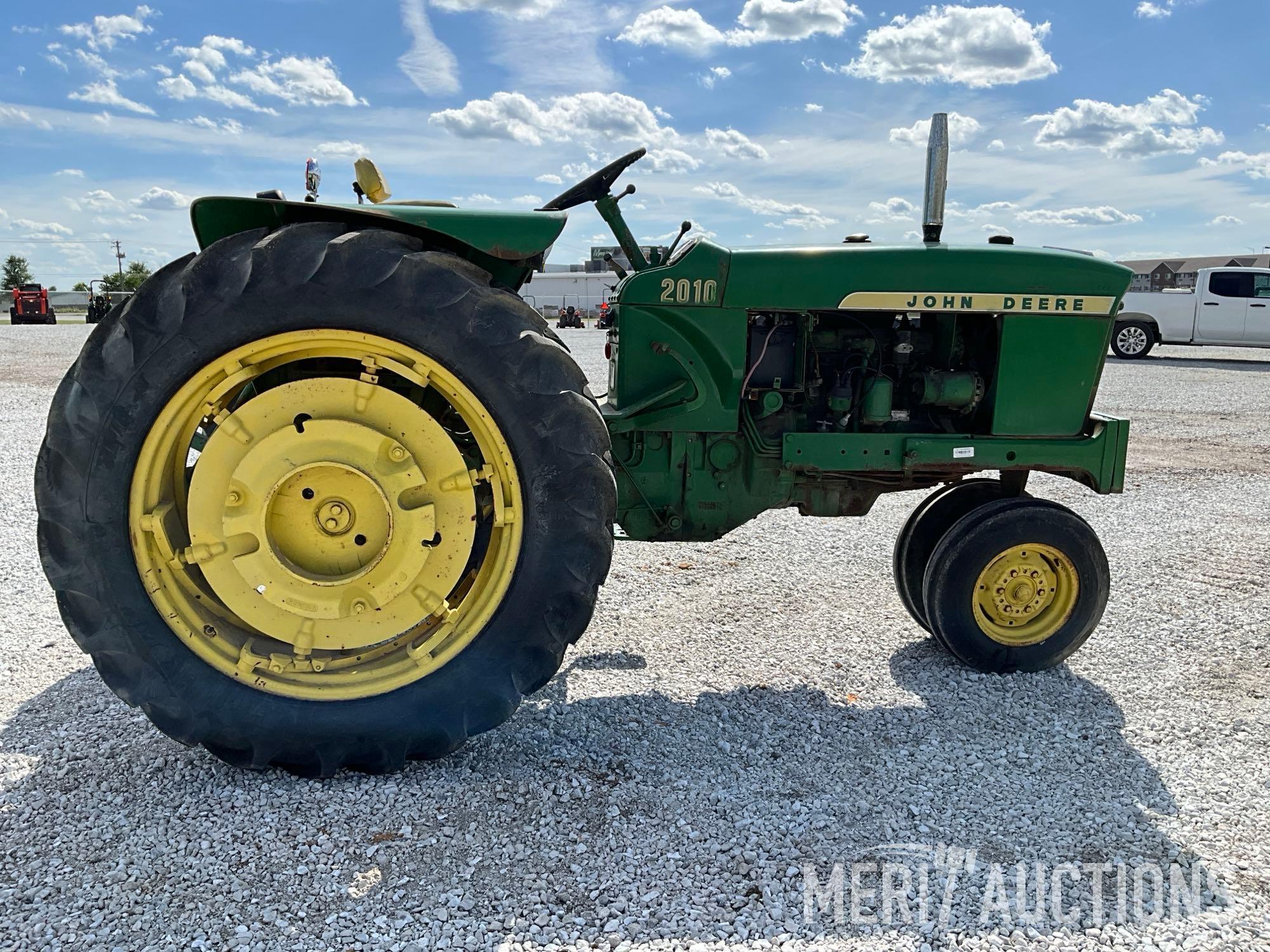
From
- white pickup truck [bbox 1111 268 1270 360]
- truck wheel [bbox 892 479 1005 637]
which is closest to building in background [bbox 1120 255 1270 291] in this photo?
white pickup truck [bbox 1111 268 1270 360]

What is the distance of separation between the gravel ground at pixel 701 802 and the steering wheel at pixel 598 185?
5.93ft

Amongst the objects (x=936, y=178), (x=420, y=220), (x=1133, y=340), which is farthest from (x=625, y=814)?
(x=1133, y=340)

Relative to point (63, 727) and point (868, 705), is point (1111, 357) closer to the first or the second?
point (868, 705)

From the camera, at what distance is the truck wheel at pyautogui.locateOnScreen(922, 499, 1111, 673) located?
11.6ft

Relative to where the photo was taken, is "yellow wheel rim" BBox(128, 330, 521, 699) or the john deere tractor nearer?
the john deere tractor

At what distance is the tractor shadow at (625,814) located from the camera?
2.17 m

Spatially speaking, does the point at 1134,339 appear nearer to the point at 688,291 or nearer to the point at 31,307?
the point at 688,291

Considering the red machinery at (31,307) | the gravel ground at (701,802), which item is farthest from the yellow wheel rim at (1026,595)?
the red machinery at (31,307)

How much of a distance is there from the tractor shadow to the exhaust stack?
1846 mm

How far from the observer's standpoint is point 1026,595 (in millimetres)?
3598

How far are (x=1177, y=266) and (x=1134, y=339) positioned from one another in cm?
4603

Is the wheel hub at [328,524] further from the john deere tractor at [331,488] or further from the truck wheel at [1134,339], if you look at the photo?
the truck wheel at [1134,339]

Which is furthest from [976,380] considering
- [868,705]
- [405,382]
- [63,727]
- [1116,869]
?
[63,727]

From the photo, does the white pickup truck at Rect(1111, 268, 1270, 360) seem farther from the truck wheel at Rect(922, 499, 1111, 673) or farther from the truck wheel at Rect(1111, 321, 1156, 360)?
the truck wheel at Rect(922, 499, 1111, 673)
